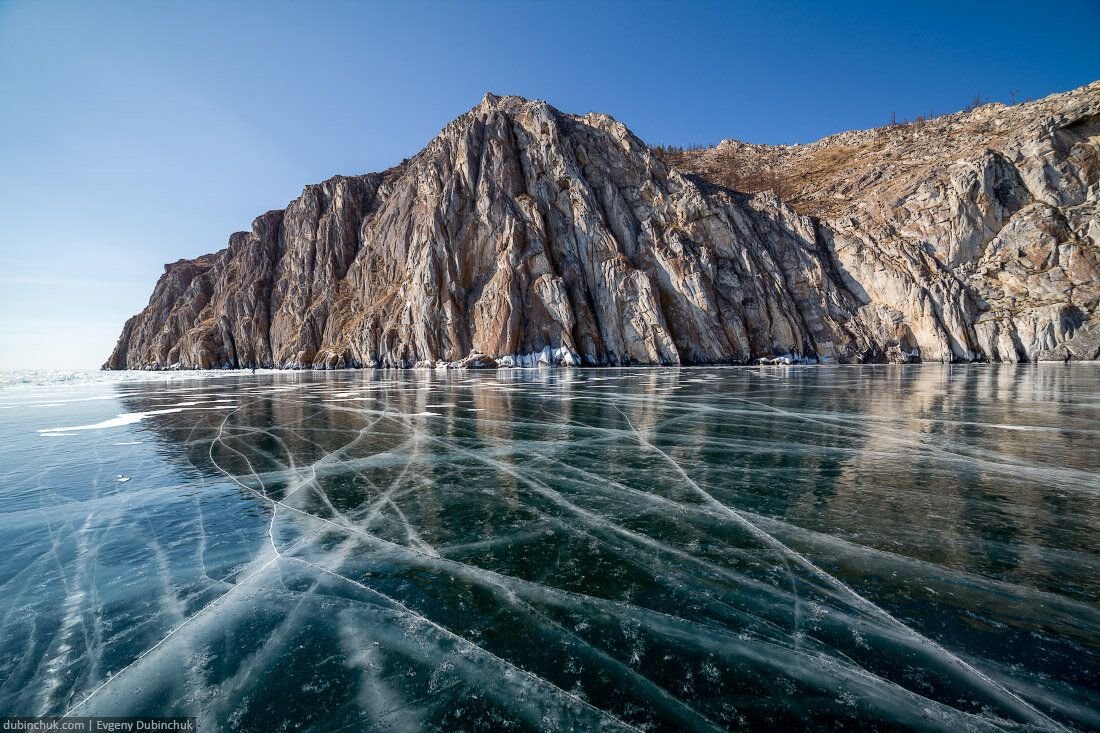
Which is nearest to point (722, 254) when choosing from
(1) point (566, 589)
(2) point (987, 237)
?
(2) point (987, 237)

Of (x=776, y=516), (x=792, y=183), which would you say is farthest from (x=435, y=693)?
(x=792, y=183)

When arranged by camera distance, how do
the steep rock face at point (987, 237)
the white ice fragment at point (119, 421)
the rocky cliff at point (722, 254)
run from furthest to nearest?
the rocky cliff at point (722, 254)
the steep rock face at point (987, 237)
the white ice fragment at point (119, 421)

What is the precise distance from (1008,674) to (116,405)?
29849 millimetres

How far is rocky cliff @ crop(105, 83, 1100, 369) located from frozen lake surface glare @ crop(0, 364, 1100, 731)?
55076mm

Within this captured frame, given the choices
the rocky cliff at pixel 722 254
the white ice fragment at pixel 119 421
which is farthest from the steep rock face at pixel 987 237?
the white ice fragment at pixel 119 421

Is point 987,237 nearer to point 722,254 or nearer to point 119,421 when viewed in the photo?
point 722,254

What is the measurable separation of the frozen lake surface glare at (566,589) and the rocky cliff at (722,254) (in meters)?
55.1

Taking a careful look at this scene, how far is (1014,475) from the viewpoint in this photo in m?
7.44

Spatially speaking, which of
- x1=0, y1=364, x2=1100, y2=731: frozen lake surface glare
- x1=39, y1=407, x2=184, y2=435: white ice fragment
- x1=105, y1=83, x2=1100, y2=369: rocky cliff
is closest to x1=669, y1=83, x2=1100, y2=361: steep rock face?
x1=105, y1=83, x2=1100, y2=369: rocky cliff

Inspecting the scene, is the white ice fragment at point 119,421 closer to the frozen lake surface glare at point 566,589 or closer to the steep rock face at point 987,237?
the frozen lake surface glare at point 566,589

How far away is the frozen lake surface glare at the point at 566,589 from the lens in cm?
282

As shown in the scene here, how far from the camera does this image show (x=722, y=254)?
70062mm

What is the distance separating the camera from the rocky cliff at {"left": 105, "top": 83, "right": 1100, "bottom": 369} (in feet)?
185

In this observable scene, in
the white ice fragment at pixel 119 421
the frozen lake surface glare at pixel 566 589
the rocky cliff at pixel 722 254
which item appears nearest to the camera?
the frozen lake surface glare at pixel 566 589
